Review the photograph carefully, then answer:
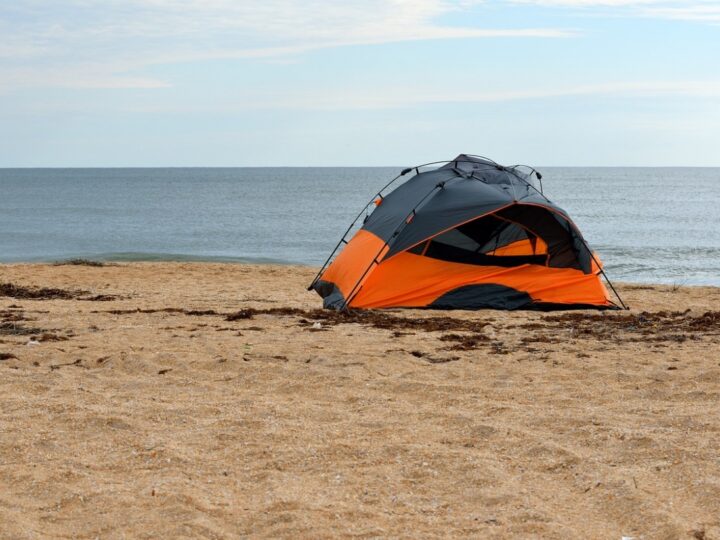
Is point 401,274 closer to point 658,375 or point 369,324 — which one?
point 369,324

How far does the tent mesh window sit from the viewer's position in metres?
11.8

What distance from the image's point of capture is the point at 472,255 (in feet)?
39.0

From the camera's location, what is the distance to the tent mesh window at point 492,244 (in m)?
11.8

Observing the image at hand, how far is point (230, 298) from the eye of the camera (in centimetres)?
1378

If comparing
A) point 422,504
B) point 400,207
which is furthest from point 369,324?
point 422,504

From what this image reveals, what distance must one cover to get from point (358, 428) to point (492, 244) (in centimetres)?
652

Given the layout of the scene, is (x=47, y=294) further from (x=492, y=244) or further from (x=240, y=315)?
(x=492, y=244)

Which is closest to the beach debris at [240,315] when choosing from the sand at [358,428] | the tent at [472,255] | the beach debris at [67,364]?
the sand at [358,428]

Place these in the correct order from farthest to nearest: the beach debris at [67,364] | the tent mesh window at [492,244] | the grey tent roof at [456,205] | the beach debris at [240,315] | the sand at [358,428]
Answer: the tent mesh window at [492,244]
the grey tent roof at [456,205]
the beach debris at [240,315]
the beach debris at [67,364]
the sand at [358,428]

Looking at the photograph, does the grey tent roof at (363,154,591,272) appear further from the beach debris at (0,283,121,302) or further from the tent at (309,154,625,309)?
the beach debris at (0,283,121,302)

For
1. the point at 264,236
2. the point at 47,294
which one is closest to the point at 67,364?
the point at 47,294

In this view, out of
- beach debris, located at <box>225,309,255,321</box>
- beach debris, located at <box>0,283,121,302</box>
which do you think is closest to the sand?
beach debris, located at <box>225,309,255,321</box>

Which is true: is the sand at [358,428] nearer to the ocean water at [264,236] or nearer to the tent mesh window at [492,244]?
the tent mesh window at [492,244]

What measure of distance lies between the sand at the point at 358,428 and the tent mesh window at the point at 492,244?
1.45 meters
